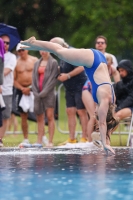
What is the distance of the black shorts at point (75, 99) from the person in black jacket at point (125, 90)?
69 cm

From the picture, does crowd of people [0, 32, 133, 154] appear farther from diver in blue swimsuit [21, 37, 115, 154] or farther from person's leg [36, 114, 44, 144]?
diver in blue swimsuit [21, 37, 115, 154]

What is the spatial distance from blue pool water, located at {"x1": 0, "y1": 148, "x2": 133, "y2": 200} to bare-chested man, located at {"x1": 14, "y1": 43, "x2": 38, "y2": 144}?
3195 millimetres

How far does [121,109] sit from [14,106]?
286cm

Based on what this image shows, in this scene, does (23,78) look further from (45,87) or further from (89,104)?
(89,104)

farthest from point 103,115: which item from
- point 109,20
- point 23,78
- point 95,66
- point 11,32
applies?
point 109,20

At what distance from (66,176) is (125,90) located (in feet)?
18.5

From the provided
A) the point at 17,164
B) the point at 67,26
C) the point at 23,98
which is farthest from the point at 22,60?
the point at 67,26

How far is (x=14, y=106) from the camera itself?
1580 centimetres

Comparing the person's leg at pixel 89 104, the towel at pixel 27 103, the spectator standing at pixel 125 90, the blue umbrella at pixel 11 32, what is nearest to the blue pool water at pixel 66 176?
the person's leg at pixel 89 104

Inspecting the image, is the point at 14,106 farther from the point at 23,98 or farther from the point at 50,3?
the point at 50,3

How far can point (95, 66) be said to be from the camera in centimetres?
1081

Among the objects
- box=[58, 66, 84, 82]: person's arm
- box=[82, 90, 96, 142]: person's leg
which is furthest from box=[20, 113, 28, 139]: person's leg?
box=[82, 90, 96, 142]: person's leg

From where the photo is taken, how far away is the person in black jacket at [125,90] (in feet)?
45.5

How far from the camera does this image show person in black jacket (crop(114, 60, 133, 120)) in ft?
45.5
